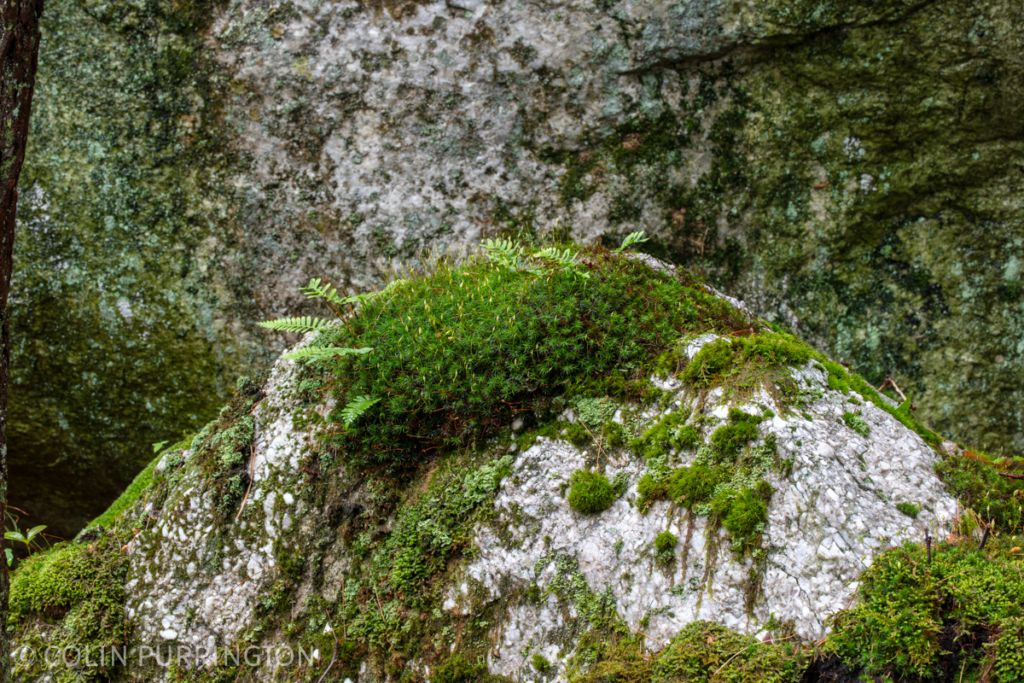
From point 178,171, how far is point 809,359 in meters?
5.13

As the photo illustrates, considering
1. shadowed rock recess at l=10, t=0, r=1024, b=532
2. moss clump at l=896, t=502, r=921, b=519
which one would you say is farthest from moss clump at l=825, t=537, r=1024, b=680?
shadowed rock recess at l=10, t=0, r=1024, b=532

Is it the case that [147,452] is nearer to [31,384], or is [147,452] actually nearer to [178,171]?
[31,384]

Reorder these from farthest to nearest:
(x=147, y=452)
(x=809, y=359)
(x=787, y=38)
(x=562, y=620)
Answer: (x=147, y=452) → (x=787, y=38) → (x=809, y=359) → (x=562, y=620)

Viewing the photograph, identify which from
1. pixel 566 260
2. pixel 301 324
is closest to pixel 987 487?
pixel 566 260

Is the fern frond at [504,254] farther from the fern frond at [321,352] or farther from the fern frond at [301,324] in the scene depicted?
the fern frond at [301,324]

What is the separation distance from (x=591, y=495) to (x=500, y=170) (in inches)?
136

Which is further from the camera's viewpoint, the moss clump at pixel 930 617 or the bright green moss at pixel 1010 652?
the moss clump at pixel 930 617

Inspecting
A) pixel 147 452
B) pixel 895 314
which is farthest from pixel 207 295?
pixel 895 314

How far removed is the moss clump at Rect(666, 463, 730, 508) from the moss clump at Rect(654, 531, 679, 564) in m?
0.17

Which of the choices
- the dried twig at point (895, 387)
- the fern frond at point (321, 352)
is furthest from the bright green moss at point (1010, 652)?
the fern frond at point (321, 352)

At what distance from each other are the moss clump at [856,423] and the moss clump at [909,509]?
45cm

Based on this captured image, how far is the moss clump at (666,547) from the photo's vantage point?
369 centimetres

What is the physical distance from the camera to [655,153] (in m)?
6.66

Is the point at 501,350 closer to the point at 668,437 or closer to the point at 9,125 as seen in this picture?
the point at 668,437
